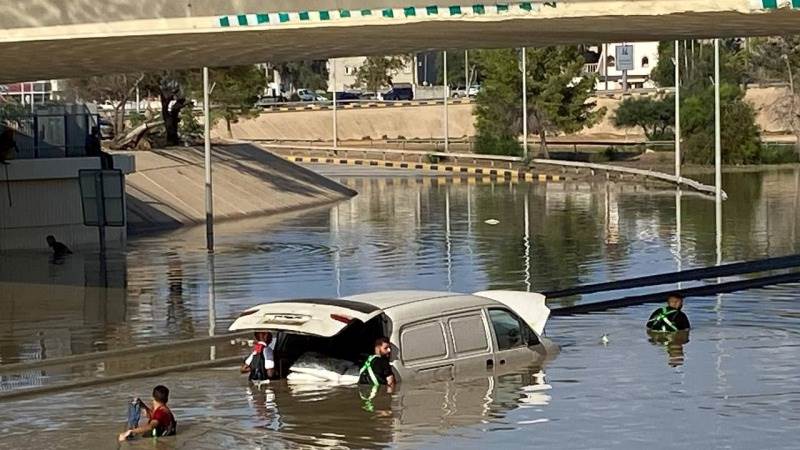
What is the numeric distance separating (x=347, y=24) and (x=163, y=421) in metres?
5.54

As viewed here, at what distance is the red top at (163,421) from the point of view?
17.6 meters

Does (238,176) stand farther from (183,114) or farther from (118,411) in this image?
(118,411)

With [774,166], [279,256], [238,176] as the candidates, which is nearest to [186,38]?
[279,256]

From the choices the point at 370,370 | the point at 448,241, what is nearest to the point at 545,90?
the point at 448,241

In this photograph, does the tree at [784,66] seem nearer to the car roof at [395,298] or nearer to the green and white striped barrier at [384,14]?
the car roof at [395,298]

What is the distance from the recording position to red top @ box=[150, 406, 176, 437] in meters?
17.6

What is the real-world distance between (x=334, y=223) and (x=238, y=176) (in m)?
10.6

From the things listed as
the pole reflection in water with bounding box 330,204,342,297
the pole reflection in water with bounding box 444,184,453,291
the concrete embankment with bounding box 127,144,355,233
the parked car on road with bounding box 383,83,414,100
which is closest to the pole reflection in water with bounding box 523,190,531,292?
the pole reflection in water with bounding box 444,184,453,291

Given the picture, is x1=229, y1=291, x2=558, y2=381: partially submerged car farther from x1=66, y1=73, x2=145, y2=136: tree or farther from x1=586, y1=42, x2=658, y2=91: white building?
x1=586, y1=42, x2=658, y2=91: white building

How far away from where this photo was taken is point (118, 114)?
67312 mm

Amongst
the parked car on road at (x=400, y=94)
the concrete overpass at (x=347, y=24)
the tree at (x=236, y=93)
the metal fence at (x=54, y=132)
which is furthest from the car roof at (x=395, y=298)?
the parked car on road at (x=400, y=94)

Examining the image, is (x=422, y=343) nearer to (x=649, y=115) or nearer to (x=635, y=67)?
(x=649, y=115)

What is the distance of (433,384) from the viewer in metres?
20.2

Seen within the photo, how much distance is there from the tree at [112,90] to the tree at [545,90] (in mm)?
25880
